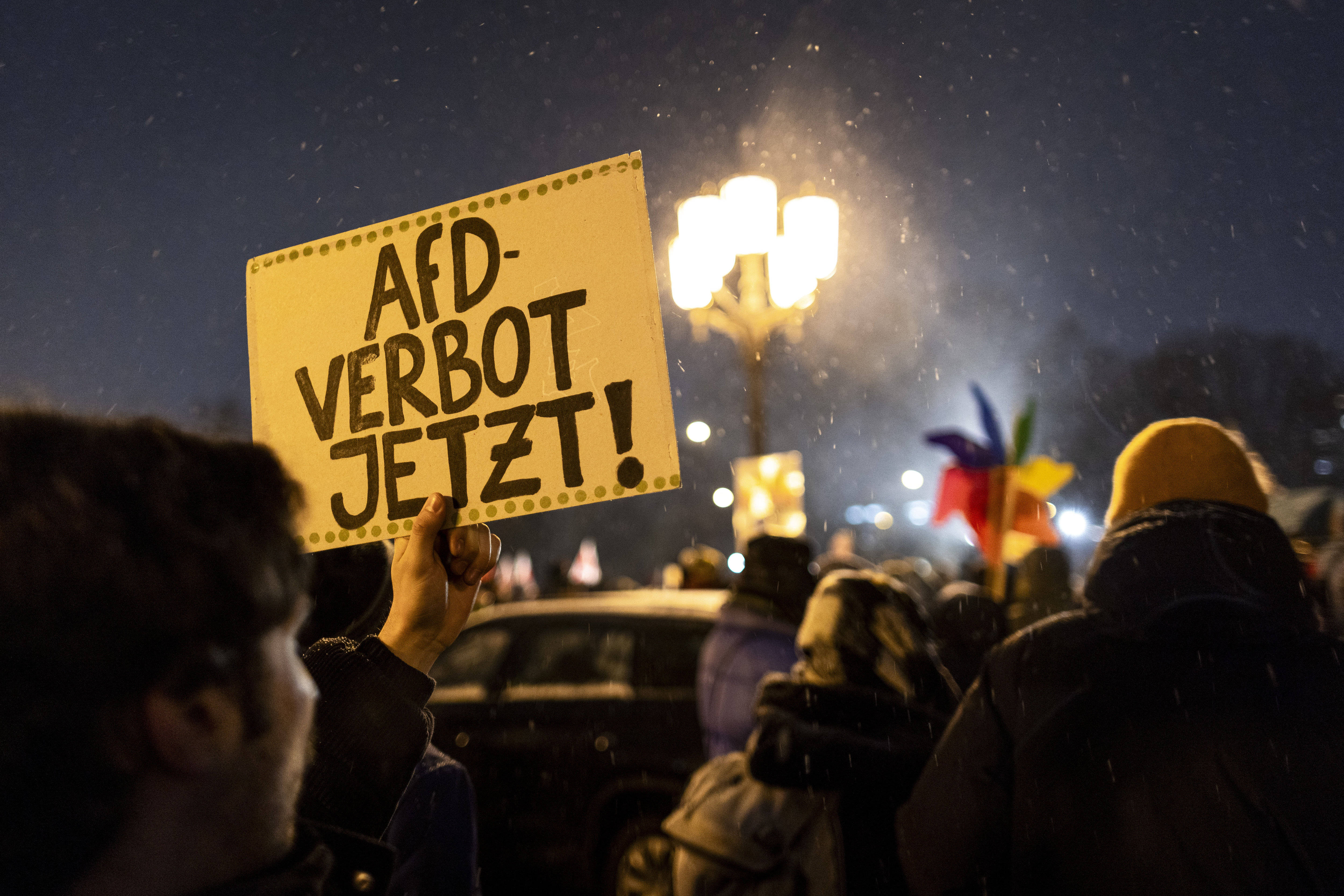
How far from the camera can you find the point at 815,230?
8047mm

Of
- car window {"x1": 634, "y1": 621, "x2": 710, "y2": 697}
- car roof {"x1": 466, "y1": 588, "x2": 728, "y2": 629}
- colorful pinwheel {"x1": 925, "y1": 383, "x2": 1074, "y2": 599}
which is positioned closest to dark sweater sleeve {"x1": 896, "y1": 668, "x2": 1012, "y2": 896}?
car window {"x1": 634, "y1": 621, "x2": 710, "y2": 697}

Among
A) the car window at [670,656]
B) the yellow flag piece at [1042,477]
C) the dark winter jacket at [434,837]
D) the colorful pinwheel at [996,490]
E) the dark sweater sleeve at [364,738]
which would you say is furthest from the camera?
the yellow flag piece at [1042,477]

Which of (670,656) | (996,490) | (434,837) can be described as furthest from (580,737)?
(434,837)

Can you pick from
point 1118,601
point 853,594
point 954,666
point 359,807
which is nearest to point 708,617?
point 954,666

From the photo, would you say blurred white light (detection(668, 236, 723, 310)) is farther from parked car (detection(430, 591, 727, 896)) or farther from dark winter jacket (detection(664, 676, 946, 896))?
dark winter jacket (detection(664, 676, 946, 896))

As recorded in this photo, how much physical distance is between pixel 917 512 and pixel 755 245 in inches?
3469

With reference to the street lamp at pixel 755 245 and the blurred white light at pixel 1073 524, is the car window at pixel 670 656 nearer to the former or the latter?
the street lamp at pixel 755 245

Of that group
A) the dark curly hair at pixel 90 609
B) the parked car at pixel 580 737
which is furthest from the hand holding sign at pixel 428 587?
the parked car at pixel 580 737

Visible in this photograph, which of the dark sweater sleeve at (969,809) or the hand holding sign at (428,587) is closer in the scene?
the hand holding sign at (428,587)

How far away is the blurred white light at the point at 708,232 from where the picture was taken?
7.98m

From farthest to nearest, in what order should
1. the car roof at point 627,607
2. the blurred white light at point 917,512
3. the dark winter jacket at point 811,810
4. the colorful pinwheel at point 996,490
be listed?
1. the blurred white light at point 917,512
2. the colorful pinwheel at point 996,490
3. the car roof at point 627,607
4. the dark winter jacket at point 811,810

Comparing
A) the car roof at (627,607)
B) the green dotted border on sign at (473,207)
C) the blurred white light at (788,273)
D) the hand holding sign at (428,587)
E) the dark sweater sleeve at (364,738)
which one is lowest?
the car roof at (627,607)

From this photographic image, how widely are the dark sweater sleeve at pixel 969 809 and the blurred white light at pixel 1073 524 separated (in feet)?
71.5

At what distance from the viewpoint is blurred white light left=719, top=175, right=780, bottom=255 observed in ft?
25.6
